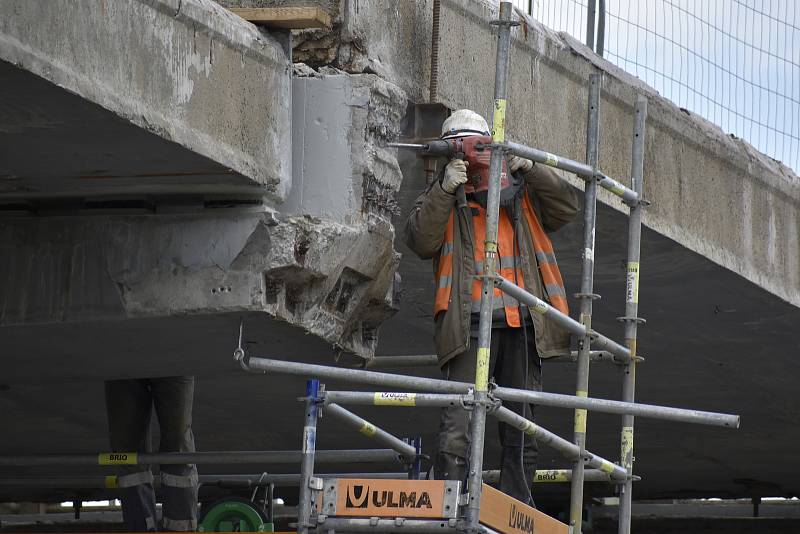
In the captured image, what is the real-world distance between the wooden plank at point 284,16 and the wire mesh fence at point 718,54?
2.14 m

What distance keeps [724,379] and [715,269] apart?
290 centimetres

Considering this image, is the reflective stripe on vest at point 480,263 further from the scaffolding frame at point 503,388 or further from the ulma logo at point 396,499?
the ulma logo at point 396,499

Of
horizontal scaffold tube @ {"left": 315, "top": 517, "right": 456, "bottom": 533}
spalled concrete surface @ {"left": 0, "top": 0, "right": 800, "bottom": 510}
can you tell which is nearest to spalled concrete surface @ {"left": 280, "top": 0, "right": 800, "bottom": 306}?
spalled concrete surface @ {"left": 0, "top": 0, "right": 800, "bottom": 510}

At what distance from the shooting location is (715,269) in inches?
368

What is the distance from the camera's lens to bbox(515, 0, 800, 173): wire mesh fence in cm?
888

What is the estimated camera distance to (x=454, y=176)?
6.45m

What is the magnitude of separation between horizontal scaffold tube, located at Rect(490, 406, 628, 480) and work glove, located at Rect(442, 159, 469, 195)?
937 millimetres

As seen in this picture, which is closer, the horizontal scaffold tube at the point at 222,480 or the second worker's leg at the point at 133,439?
the second worker's leg at the point at 133,439

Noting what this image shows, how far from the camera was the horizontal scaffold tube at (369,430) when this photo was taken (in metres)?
6.51

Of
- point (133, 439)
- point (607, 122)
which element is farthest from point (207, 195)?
point (607, 122)

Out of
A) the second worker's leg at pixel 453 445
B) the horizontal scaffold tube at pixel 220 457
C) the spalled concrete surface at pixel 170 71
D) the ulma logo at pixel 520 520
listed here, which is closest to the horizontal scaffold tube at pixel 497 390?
the second worker's leg at pixel 453 445

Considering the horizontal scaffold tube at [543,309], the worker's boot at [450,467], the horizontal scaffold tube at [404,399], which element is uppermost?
the horizontal scaffold tube at [543,309]

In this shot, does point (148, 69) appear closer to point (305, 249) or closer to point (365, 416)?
point (305, 249)

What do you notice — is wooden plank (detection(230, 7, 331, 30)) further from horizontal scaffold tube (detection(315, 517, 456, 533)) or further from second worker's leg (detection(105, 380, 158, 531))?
second worker's leg (detection(105, 380, 158, 531))
